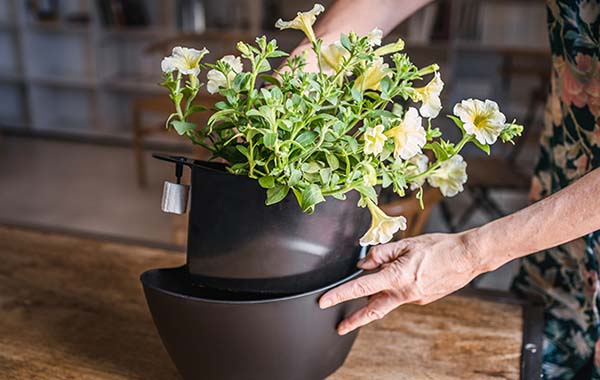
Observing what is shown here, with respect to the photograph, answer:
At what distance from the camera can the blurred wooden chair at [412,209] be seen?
1.77 metres

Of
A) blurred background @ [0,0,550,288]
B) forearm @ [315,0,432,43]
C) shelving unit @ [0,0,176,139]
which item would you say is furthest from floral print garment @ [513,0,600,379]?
shelving unit @ [0,0,176,139]

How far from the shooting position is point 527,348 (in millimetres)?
942

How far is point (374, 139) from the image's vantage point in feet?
2.25

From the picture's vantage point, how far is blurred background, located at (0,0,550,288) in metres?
4.05

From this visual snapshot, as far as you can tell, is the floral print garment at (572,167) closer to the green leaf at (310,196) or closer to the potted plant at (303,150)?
the potted plant at (303,150)

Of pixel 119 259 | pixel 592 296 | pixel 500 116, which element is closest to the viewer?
pixel 500 116

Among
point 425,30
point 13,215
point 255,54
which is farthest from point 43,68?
point 255,54

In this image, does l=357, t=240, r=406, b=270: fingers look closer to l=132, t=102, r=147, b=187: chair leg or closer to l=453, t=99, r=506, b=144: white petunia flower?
l=453, t=99, r=506, b=144: white petunia flower

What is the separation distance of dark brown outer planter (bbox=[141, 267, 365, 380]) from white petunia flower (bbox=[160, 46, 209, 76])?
0.24m

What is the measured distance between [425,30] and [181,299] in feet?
14.2

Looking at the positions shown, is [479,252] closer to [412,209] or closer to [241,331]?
[241,331]

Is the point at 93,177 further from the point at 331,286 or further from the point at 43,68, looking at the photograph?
the point at 331,286

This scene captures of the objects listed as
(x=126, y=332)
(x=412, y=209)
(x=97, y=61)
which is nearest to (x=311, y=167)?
(x=126, y=332)

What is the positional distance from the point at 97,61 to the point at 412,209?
14.5 ft
